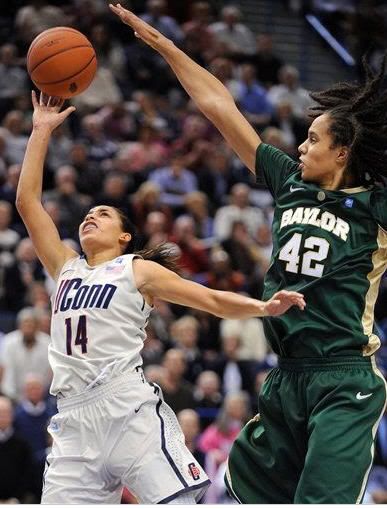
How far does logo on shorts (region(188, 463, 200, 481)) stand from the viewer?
5355mm

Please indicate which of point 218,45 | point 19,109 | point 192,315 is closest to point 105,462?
point 192,315

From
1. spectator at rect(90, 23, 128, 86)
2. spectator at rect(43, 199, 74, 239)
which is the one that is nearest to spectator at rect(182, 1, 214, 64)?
spectator at rect(90, 23, 128, 86)

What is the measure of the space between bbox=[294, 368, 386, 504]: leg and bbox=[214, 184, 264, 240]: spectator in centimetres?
780

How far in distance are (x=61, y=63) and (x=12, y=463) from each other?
14.4 ft

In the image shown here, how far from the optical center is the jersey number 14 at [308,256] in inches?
206

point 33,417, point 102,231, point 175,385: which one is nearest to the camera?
point 102,231

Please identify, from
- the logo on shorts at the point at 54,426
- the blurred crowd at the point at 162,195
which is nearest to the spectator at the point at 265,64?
the blurred crowd at the point at 162,195

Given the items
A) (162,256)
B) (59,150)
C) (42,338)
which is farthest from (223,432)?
(162,256)

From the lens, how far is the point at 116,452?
17.4 feet

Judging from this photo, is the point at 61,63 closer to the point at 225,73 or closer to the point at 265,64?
the point at 225,73

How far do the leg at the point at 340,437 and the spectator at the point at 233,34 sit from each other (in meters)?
11.7

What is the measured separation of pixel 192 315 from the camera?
11711 millimetres

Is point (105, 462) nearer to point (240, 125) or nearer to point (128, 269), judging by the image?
point (128, 269)

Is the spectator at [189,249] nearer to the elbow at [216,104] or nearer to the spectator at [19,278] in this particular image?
the spectator at [19,278]
